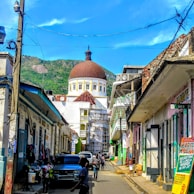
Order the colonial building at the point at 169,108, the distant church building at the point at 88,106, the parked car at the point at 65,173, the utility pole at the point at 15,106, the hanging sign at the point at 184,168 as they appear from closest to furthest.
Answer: the hanging sign at the point at 184,168 → the colonial building at the point at 169,108 → the utility pole at the point at 15,106 → the parked car at the point at 65,173 → the distant church building at the point at 88,106

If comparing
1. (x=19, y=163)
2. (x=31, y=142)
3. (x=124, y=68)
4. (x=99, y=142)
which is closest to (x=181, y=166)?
(x=19, y=163)

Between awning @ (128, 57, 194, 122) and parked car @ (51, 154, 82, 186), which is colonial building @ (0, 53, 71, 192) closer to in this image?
parked car @ (51, 154, 82, 186)

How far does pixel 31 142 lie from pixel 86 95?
2937 inches

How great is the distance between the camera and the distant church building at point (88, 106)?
85.9 metres

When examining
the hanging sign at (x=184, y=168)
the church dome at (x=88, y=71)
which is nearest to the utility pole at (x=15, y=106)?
the hanging sign at (x=184, y=168)

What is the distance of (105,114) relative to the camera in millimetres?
95625

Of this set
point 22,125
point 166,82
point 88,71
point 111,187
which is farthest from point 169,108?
point 88,71

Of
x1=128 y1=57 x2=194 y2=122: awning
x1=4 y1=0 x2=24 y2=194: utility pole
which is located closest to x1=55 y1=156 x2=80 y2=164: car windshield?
x1=128 y1=57 x2=194 y2=122: awning

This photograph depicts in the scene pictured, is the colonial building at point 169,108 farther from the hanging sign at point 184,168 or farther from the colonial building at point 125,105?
the colonial building at point 125,105

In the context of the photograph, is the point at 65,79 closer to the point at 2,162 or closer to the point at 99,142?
the point at 99,142

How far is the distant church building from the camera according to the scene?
282 feet

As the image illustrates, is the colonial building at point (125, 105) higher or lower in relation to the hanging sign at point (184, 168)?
higher

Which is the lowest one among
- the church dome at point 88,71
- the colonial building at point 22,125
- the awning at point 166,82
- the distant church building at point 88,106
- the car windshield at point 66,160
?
the car windshield at point 66,160

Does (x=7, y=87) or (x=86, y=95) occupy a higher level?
(x=86, y=95)
